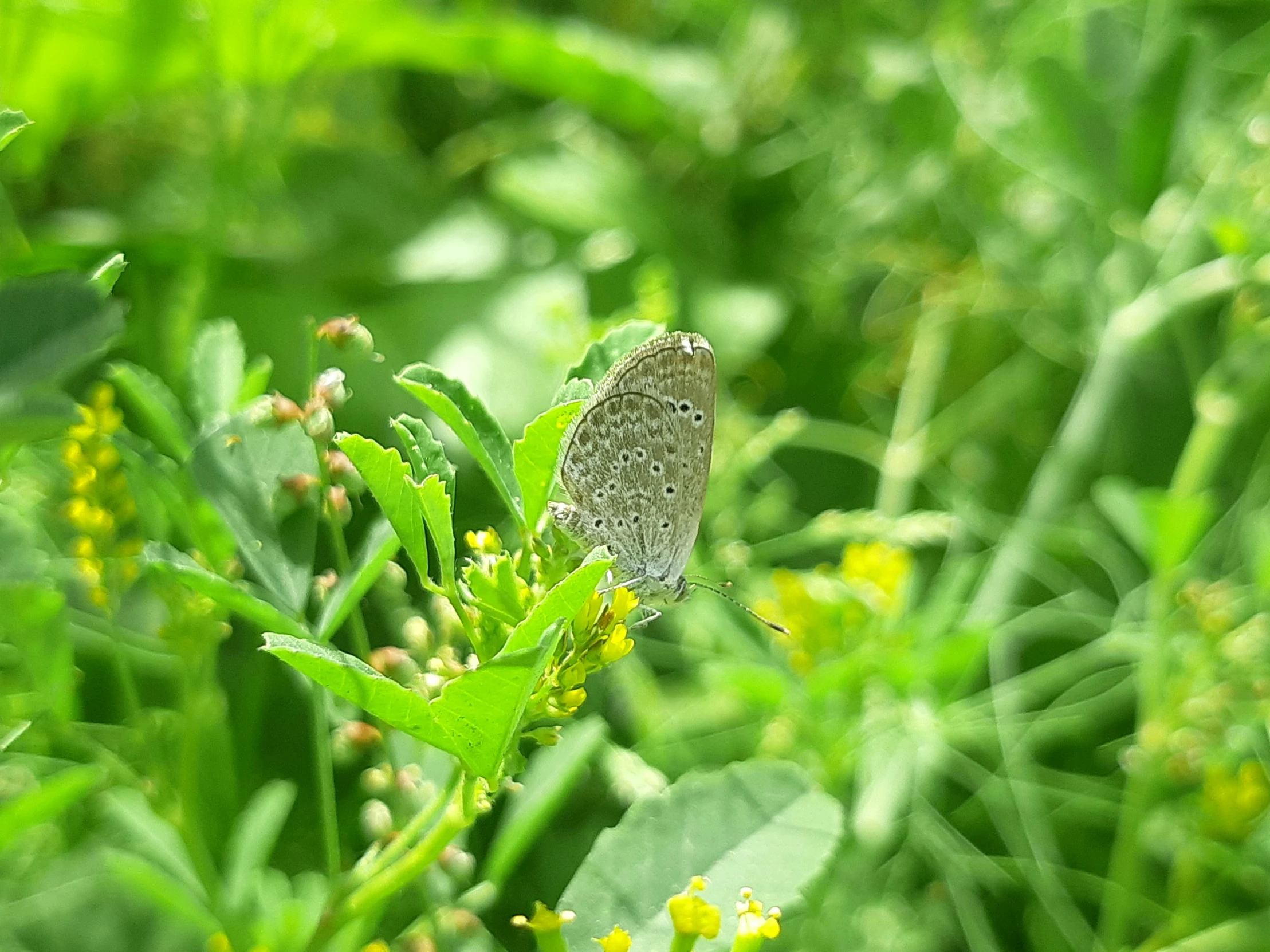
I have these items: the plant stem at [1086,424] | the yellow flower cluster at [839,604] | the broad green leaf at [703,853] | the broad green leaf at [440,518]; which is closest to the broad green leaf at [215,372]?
the broad green leaf at [440,518]

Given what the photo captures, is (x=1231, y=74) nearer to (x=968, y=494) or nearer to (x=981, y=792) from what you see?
(x=968, y=494)

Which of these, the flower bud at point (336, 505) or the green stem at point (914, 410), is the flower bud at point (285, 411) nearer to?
the flower bud at point (336, 505)

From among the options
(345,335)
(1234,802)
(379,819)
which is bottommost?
(1234,802)

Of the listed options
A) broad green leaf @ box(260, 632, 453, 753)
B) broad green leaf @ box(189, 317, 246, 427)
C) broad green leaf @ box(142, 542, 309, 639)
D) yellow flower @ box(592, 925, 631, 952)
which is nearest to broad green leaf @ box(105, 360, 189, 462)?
broad green leaf @ box(189, 317, 246, 427)

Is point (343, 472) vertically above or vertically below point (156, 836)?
above

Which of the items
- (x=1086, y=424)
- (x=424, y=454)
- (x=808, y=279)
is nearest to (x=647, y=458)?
(x=424, y=454)

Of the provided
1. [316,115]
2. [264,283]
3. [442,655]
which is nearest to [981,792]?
[442,655]

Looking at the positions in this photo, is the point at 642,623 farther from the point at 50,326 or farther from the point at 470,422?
the point at 50,326
